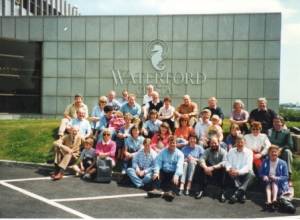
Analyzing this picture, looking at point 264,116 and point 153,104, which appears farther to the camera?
point 153,104

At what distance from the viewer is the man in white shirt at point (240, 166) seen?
9492 mm

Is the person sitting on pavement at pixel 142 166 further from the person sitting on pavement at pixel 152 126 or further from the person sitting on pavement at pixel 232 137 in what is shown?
the person sitting on pavement at pixel 232 137

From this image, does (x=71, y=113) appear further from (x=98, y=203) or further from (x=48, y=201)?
(x=98, y=203)

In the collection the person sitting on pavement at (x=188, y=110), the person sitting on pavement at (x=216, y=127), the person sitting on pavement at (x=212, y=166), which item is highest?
the person sitting on pavement at (x=188, y=110)

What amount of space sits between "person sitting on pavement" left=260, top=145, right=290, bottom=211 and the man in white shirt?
1.08ft

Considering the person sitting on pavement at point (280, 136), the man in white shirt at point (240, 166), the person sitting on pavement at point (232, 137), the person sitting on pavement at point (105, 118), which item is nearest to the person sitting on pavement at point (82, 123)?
the person sitting on pavement at point (105, 118)

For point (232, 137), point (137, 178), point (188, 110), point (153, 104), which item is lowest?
point (137, 178)

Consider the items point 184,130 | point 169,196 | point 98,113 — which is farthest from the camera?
point 98,113

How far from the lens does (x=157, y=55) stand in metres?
25.3

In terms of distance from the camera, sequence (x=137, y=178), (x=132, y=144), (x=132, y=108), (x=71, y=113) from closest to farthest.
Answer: (x=137, y=178), (x=132, y=144), (x=132, y=108), (x=71, y=113)

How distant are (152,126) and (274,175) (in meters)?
3.86

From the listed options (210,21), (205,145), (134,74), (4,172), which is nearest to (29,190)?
(4,172)

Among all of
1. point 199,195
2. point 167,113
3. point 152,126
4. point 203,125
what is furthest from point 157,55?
point 199,195

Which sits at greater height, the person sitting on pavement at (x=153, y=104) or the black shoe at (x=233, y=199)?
the person sitting on pavement at (x=153, y=104)
